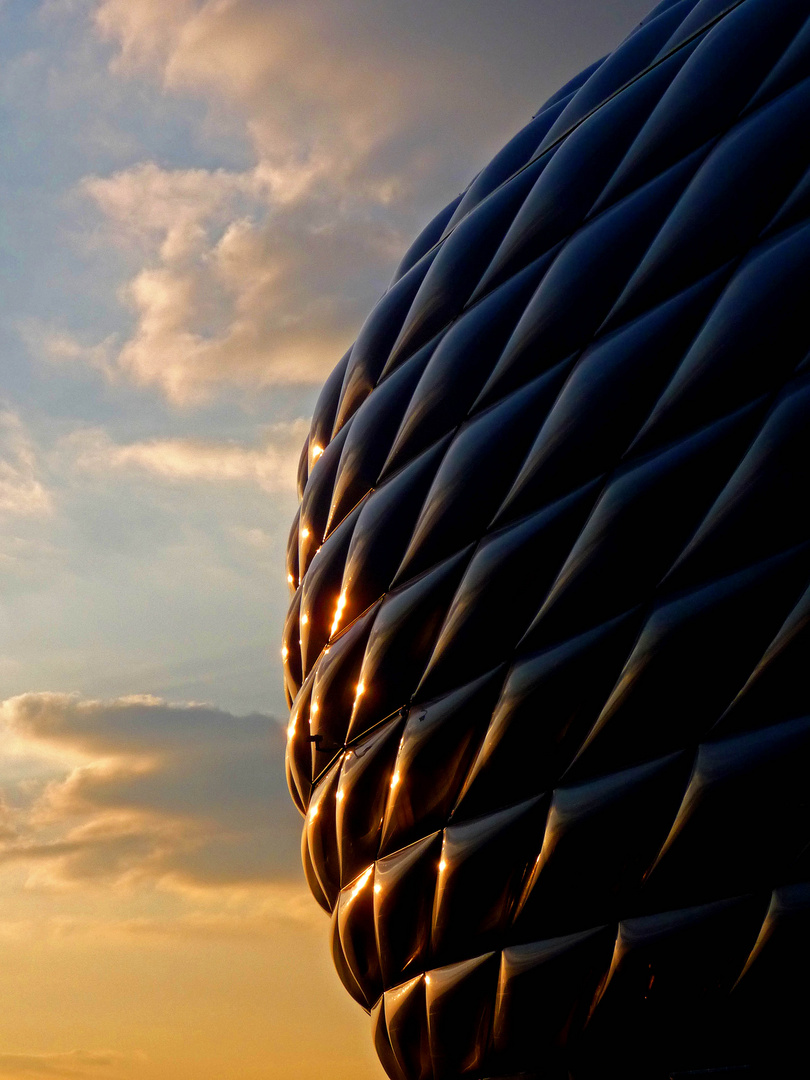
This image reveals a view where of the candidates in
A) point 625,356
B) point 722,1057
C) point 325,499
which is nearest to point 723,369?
point 625,356

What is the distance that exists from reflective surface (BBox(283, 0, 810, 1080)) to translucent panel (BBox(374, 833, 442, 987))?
41 mm

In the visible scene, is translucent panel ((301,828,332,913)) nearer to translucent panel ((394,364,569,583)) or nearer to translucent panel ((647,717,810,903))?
translucent panel ((394,364,569,583))

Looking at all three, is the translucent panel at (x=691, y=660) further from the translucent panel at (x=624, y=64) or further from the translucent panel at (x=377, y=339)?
the translucent panel at (x=377, y=339)

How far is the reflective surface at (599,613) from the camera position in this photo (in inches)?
383

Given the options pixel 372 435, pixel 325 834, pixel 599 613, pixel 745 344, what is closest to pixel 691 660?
pixel 599 613

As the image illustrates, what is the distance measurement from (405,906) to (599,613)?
14.1 feet

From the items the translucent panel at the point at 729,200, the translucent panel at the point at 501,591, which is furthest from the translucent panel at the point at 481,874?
the translucent panel at the point at 729,200

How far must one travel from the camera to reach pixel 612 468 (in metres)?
11.3

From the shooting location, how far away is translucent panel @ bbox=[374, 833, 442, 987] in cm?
1291

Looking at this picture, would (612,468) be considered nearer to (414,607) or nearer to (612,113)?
(414,607)

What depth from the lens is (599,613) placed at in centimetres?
1106

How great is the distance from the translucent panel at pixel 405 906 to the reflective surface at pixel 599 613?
Answer: 41mm

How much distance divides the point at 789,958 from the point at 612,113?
9.14 meters

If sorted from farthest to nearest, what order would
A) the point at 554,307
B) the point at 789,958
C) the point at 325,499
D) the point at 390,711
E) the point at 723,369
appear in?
the point at 325,499
the point at 390,711
the point at 554,307
the point at 723,369
the point at 789,958
